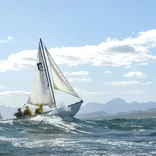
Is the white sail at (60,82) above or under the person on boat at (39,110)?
above

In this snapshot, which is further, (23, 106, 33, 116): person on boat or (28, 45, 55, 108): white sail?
(28, 45, 55, 108): white sail

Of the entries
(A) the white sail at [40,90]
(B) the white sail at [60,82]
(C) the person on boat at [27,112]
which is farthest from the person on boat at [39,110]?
(B) the white sail at [60,82]

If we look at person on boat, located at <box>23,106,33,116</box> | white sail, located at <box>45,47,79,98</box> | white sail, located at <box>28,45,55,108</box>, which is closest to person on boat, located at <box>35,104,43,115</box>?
person on boat, located at <box>23,106,33,116</box>

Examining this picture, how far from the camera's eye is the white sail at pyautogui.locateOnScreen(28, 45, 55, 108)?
55.1 metres

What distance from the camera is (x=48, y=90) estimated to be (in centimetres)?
5512

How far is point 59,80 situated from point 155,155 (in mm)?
31753

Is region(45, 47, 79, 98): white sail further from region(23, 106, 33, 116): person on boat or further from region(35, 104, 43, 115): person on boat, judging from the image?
region(23, 106, 33, 116): person on boat

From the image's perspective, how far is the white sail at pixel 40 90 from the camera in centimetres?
5512

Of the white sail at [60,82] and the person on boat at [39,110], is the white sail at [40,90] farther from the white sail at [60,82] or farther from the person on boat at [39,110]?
the white sail at [60,82]

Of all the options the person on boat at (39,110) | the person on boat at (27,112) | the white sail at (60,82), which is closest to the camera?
the white sail at (60,82)

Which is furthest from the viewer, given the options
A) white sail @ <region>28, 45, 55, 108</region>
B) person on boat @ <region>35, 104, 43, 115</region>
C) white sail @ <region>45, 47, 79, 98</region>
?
white sail @ <region>28, 45, 55, 108</region>

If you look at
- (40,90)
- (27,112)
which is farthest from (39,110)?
(40,90)

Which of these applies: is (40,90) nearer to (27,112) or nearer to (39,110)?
(39,110)

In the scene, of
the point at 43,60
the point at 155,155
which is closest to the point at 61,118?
the point at 43,60
